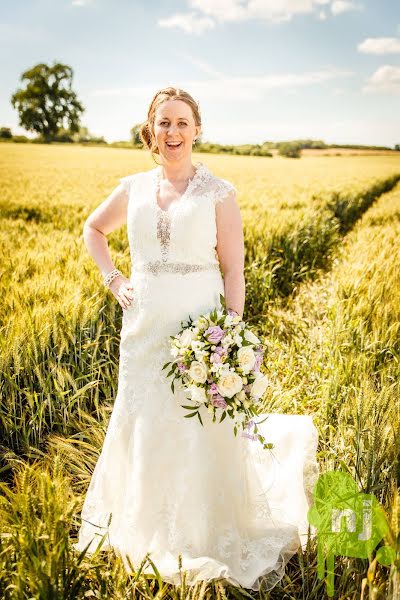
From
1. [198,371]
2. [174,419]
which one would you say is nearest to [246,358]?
[198,371]

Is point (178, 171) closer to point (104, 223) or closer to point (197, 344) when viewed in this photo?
point (104, 223)

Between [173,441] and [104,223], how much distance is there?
1.27 metres

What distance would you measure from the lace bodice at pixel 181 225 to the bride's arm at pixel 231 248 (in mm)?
40

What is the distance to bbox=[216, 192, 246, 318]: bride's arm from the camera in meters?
2.16

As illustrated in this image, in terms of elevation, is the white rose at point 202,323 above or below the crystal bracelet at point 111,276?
below

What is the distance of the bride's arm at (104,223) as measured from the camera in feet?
7.99

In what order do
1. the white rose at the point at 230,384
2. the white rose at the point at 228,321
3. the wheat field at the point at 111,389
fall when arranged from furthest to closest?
the white rose at the point at 228,321
the white rose at the point at 230,384
the wheat field at the point at 111,389

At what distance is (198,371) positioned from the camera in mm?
1790

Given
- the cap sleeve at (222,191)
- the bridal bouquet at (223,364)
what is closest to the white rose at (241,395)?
the bridal bouquet at (223,364)

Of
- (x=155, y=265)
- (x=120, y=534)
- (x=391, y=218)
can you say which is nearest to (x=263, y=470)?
(x=120, y=534)

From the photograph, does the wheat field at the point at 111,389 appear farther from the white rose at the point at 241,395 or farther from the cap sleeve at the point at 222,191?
the cap sleeve at the point at 222,191

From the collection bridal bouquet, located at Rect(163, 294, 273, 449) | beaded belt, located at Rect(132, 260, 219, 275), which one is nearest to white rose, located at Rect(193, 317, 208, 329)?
bridal bouquet, located at Rect(163, 294, 273, 449)

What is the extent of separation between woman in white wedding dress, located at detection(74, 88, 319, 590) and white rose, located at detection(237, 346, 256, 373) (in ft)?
1.52

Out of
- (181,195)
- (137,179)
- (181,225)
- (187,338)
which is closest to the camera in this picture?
(187,338)
